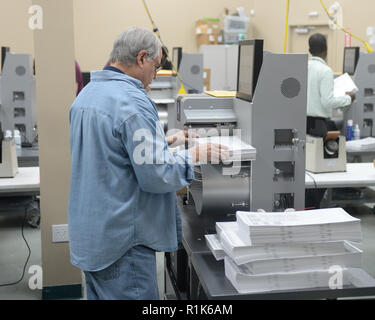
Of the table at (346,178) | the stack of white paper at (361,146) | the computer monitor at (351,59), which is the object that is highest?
the computer monitor at (351,59)

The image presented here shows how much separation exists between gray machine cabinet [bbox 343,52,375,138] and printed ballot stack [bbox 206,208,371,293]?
390cm

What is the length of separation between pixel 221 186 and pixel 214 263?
1.05 feet

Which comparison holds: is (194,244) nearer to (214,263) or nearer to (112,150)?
(214,263)

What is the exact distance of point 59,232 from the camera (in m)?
2.95

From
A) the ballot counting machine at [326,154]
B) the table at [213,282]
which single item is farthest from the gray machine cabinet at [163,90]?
the table at [213,282]

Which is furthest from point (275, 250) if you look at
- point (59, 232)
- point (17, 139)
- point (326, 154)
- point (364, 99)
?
point (364, 99)

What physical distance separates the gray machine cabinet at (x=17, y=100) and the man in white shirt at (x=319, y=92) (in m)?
2.43

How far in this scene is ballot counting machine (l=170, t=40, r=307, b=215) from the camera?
5.99 ft

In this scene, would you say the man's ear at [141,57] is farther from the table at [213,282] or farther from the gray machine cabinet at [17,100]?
the gray machine cabinet at [17,100]

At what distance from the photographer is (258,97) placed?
183cm

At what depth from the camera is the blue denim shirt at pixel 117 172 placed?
1.54 meters

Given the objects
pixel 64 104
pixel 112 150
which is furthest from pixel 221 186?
pixel 64 104

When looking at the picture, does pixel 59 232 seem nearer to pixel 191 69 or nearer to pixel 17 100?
pixel 17 100

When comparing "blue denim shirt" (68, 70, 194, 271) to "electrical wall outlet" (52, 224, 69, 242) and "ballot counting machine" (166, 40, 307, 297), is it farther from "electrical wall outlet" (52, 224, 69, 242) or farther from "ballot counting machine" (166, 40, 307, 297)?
"electrical wall outlet" (52, 224, 69, 242)
